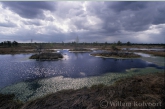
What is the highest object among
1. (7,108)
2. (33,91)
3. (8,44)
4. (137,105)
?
(8,44)

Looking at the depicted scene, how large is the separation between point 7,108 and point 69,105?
5213mm

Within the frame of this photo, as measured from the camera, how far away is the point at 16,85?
1503cm

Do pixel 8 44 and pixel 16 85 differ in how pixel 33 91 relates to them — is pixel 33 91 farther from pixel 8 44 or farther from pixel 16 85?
pixel 8 44

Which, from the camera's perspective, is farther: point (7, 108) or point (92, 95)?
point (92, 95)

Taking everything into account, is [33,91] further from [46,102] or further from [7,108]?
[46,102]

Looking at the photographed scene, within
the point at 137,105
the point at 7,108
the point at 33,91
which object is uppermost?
the point at 137,105

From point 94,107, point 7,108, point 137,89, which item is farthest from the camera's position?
point 137,89

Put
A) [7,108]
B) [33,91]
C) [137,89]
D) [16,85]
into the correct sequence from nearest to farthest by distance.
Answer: [7,108], [137,89], [33,91], [16,85]

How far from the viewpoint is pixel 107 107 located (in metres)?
7.32

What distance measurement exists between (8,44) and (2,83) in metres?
110

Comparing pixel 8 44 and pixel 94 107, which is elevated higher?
pixel 8 44

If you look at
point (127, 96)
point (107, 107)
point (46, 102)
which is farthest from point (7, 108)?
point (127, 96)

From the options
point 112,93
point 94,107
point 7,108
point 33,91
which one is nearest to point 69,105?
point 94,107

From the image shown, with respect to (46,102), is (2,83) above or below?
below
